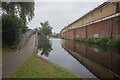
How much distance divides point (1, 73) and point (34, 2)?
1661cm

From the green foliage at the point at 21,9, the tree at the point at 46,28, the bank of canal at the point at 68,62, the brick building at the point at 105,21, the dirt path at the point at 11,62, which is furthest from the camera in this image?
the tree at the point at 46,28

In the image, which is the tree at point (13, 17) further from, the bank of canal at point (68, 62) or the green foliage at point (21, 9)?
the bank of canal at point (68, 62)

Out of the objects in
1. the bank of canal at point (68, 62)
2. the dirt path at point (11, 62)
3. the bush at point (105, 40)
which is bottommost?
the bank of canal at point (68, 62)

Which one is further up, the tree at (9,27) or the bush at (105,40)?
the tree at (9,27)

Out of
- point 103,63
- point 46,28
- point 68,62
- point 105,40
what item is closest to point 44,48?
point 105,40

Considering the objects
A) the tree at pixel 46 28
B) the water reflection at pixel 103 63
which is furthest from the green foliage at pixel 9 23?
the tree at pixel 46 28

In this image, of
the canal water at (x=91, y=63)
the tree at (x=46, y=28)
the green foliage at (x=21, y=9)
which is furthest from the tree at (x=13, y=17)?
the tree at (x=46, y=28)

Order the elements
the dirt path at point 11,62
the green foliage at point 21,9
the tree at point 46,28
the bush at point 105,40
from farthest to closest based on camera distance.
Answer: the tree at point 46,28, the bush at point 105,40, the green foliage at point 21,9, the dirt path at point 11,62

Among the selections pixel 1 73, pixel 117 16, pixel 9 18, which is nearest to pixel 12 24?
pixel 9 18

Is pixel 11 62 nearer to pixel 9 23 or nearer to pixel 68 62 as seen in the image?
pixel 68 62

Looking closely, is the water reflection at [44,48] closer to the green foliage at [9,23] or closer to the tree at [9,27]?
the tree at [9,27]

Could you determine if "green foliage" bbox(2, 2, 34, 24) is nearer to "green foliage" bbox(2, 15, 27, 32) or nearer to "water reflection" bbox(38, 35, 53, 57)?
"green foliage" bbox(2, 15, 27, 32)

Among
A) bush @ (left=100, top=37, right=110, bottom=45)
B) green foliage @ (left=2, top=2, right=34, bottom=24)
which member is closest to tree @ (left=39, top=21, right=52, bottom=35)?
bush @ (left=100, top=37, right=110, bottom=45)

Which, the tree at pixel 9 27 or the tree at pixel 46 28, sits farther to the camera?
the tree at pixel 46 28
